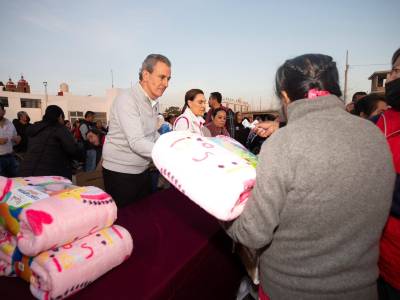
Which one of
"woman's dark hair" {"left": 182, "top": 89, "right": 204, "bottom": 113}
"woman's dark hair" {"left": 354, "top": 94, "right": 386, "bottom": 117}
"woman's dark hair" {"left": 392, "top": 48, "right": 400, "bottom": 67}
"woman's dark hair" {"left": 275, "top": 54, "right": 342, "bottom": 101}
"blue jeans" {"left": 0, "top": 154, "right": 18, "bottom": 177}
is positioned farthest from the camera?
"blue jeans" {"left": 0, "top": 154, "right": 18, "bottom": 177}

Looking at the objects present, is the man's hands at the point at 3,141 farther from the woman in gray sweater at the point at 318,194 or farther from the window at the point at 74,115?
the window at the point at 74,115

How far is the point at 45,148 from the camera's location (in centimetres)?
272

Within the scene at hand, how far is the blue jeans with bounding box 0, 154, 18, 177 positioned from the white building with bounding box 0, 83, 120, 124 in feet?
80.2

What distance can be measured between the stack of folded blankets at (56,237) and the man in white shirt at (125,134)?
921 mm

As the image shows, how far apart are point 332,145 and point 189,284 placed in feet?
3.08

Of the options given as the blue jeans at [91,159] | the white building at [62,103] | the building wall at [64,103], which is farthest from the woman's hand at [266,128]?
the building wall at [64,103]

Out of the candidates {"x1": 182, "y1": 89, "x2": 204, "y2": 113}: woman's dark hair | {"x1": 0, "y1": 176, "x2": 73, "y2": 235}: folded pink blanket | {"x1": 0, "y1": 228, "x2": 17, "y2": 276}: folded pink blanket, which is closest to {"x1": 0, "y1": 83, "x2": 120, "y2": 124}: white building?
{"x1": 182, "y1": 89, "x2": 204, "y2": 113}: woman's dark hair

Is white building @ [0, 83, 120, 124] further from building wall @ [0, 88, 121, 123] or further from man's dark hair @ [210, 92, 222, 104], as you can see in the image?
man's dark hair @ [210, 92, 222, 104]

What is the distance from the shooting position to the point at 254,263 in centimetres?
124

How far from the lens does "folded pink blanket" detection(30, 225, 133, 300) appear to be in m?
0.90

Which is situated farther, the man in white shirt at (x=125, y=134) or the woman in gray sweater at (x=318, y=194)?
the man in white shirt at (x=125, y=134)

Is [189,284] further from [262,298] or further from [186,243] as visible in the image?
[262,298]

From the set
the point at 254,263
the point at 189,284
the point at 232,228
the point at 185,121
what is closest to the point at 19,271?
the point at 189,284

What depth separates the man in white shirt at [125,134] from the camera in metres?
2.09
